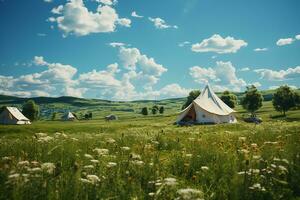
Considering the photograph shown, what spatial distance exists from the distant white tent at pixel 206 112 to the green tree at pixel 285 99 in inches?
1203

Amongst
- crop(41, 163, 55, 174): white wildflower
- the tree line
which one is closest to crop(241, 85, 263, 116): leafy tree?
the tree line

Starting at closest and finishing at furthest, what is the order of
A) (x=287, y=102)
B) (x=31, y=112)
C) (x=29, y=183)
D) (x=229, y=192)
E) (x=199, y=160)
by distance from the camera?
(x=29, y=183) < (x=229, y=192) < (x=199, y=160) < (x=287, y=102) < (x=31, y=112)

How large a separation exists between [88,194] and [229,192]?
107 inches

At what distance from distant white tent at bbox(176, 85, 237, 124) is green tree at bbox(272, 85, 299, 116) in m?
30.6

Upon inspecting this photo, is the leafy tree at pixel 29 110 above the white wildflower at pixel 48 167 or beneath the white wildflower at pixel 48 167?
beneath

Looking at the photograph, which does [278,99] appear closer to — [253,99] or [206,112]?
[253,99]

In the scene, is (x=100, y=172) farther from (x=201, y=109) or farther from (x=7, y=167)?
(x=201, y=109)

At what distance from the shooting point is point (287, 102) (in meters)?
85.9

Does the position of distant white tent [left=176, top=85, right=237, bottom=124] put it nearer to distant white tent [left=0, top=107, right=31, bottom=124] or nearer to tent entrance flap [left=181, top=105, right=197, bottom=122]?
tent entrance flap [left=181, top=105, right=197, bottom=122]

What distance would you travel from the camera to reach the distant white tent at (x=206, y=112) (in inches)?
2244

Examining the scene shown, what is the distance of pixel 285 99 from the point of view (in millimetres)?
85812

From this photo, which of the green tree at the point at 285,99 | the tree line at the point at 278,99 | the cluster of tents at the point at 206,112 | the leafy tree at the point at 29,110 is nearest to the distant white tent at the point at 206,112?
the cluster of tents at the point at 206,112

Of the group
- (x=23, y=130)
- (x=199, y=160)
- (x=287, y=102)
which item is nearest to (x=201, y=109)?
(x=23, y=130)

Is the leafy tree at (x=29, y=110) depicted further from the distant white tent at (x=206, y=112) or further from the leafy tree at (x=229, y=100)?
the distant white tent at (x=206, y=112)
